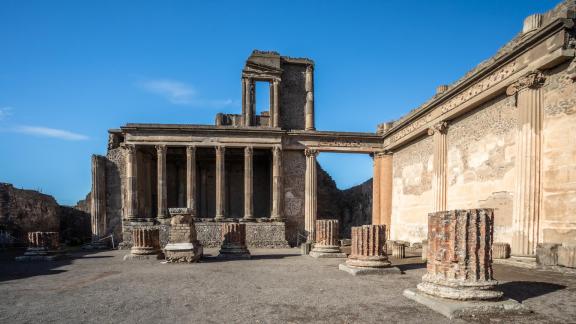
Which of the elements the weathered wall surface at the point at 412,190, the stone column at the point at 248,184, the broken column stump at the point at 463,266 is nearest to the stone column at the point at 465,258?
the broken column stump at the point at 463,266

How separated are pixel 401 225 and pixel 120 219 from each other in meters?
17.0

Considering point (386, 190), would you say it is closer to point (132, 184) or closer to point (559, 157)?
point (559, 157)

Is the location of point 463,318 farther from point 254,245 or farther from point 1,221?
point 1,221

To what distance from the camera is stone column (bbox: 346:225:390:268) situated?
29.2 ft

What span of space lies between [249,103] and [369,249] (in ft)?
48.0

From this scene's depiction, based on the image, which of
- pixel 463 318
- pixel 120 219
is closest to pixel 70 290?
pixel 463 318

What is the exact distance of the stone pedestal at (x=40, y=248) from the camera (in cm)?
1267

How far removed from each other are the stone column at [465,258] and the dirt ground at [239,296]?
504 millimetres

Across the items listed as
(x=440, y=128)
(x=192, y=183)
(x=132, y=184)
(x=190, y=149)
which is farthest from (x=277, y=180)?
(x=440, y=128)

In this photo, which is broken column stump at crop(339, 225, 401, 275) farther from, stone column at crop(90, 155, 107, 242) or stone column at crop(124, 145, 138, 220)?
stone column at crop(90, 155, 107, 242)

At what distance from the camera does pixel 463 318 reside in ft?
15.7

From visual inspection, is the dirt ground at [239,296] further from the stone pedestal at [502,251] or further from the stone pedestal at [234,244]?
the stone pedestal at [234,244]

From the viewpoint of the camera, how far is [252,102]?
2159 centimetres

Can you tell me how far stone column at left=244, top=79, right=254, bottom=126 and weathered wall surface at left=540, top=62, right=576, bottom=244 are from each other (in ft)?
51.0
